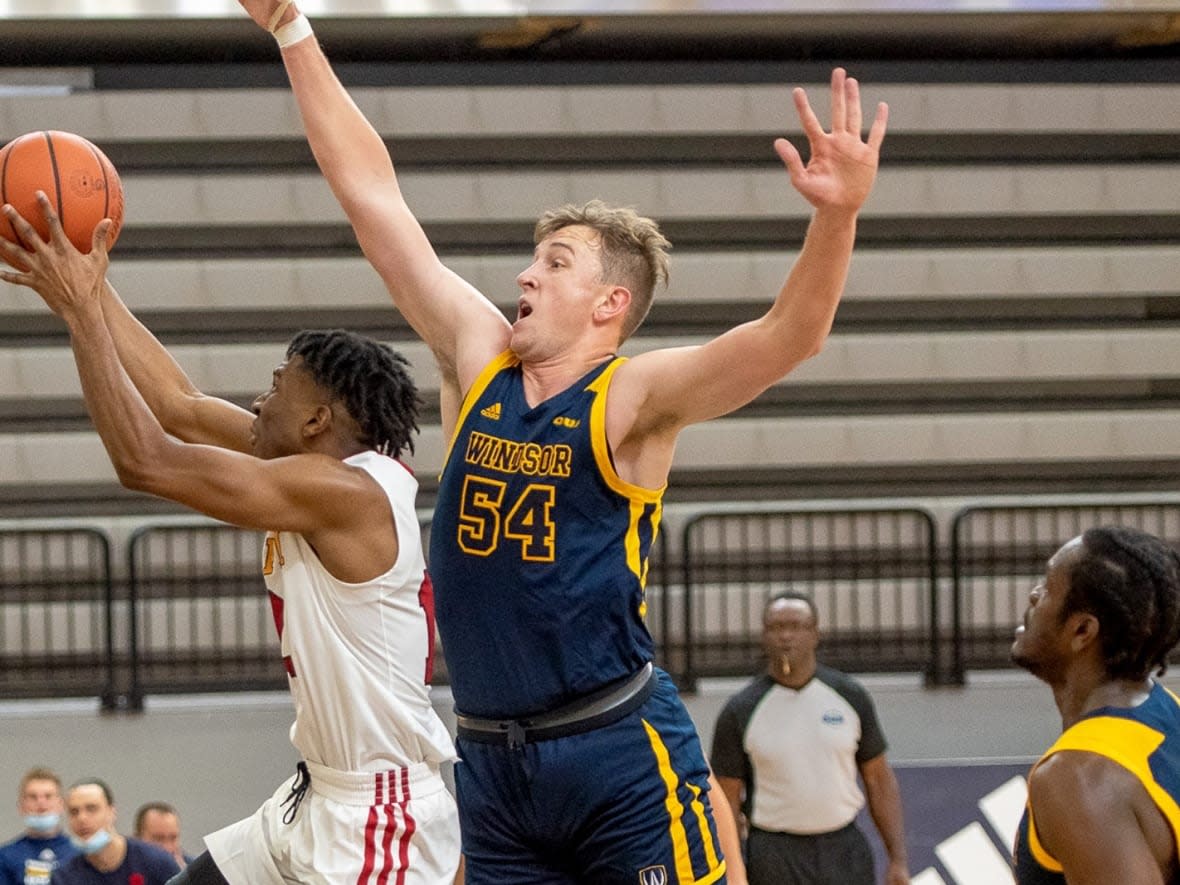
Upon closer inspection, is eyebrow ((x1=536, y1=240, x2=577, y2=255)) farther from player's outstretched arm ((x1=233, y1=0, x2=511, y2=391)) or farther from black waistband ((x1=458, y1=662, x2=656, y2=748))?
black waistband ((x1=458, y1=662, x2=656, y2=748))

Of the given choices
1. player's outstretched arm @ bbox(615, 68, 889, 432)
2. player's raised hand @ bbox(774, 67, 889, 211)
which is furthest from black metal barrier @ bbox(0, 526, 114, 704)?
player's raised hand @ bbox(774, 67, 889, 211)

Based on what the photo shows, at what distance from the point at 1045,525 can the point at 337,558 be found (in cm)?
643

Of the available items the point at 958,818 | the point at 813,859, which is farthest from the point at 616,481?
the point at 958,818

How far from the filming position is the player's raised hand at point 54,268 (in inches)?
124

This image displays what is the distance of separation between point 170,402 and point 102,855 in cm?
290

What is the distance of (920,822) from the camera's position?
697cm

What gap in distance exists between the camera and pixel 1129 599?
2885 mm

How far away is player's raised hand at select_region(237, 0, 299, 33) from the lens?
11.6ft

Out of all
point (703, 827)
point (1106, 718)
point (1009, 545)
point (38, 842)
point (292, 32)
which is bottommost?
point (38, 842)

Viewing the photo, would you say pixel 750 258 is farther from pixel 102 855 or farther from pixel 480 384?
pixel 480 384

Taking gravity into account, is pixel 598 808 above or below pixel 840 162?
below

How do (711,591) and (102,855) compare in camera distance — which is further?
(711,591)

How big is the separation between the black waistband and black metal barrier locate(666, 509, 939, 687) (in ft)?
18.6

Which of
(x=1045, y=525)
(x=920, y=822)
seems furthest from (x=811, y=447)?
(x=920, y=822)
